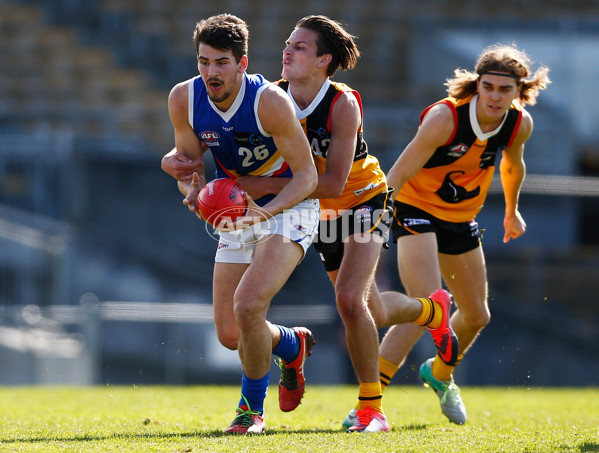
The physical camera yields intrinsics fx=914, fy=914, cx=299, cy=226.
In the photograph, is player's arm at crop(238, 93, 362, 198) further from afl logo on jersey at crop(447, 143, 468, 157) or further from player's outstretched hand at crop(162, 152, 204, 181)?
afl logo on jersey at crop(447, 143, 468, 157)

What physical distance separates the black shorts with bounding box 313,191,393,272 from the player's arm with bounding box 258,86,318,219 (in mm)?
595

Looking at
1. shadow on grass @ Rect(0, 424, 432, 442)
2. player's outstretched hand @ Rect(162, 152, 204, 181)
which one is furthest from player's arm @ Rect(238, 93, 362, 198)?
shadow on grass @ Rect(0, 424, 432, 442)

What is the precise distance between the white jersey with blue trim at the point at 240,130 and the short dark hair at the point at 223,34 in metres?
0.21

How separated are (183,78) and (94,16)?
238cm

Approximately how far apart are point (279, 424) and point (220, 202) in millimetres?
1753

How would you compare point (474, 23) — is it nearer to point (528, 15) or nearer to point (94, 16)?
point (528, 15)

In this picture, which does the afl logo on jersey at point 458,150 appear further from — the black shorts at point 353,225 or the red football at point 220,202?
the red football at point 220,202

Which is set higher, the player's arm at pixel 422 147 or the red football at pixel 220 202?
the player's arm at pixel 422 147

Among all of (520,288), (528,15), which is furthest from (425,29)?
(520,288)

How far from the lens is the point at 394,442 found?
435 cm

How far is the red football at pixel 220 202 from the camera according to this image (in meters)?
4.48

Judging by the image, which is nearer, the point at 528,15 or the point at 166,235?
the point at 166,235

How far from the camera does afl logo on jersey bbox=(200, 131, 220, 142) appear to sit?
190 inches

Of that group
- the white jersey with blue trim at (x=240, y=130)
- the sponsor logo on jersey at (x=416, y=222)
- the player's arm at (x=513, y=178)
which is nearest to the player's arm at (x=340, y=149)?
the white jersey with blue trim at (x=240, y=130)
